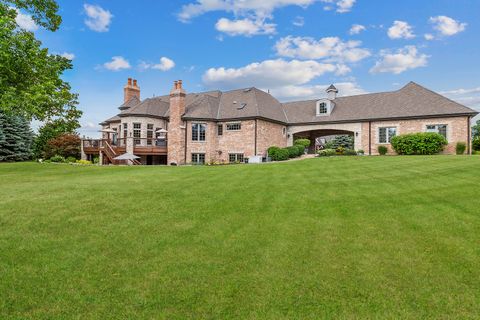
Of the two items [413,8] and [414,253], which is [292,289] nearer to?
[414,253]

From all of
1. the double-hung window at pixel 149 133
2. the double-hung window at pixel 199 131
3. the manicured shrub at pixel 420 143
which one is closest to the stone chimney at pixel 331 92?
the manicured shrub at pixel 420 143

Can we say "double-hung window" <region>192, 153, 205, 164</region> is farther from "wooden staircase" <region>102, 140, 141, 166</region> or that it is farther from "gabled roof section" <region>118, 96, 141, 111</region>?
"gabled roof section" <region>118, 96, 141, 111</region>

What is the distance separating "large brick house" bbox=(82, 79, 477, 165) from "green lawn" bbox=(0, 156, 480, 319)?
762 inches

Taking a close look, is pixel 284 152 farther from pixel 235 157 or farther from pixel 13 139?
pixel 13 139

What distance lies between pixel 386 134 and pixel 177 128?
19912 mm

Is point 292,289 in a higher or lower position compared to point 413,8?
lower

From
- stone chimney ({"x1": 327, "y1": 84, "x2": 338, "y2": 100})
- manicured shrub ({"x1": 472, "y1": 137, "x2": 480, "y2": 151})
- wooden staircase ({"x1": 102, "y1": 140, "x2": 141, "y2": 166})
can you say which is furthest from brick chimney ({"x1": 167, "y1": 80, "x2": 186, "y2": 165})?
manicured shrub ({"x1": 472, "y1": 137, "x2": 480, "y2": 151})

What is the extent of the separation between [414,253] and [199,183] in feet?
25.5

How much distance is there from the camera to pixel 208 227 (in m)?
6.26

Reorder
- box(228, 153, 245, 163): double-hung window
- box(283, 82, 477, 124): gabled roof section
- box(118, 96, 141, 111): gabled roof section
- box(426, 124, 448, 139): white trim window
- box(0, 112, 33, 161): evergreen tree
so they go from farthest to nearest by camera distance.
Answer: box(0, 112, 33, 161): evergreen tree → box(118, 96, 141, 111): gabled roof section → box(228, 153, 245, 163): double-hung window → box(283, 82, 477, 124): gabled roof section → box(426, 124, 448, 139): white trim window

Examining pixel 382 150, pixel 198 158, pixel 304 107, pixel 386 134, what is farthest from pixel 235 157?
pixel 386 134

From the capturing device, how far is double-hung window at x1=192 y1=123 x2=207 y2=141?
1123 inches

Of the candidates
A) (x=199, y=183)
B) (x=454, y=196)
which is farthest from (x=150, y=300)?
(x=454, y=196)

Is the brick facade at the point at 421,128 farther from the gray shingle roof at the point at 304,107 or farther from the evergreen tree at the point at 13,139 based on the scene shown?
the evergreen tree at the point at 13,139
